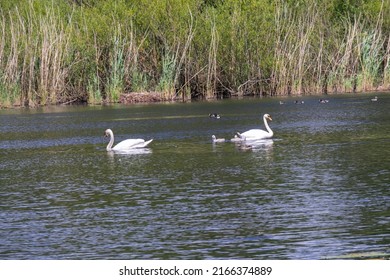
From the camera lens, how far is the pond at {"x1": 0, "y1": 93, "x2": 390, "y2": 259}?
14.2m

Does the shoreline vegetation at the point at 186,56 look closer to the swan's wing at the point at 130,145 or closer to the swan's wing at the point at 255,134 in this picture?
the swan's wing at the point at 255,134

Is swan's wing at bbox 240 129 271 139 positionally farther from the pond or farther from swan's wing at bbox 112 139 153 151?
swan's wing at bbox 112 139 153 151

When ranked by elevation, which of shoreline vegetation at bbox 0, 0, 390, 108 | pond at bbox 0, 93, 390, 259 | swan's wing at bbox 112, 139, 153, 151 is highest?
shoreline vegetation at bbox 0, 0, 390, 108

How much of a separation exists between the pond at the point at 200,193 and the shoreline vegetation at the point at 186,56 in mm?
16610

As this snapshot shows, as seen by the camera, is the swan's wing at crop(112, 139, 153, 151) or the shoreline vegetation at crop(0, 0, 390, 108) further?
the shoreline vegetation at crop(0, 0, 390, 108)

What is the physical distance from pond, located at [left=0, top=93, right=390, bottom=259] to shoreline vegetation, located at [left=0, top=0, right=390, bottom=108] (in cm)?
1661

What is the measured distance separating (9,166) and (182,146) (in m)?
5.35

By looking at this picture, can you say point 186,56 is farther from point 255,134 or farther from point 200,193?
point 200,193

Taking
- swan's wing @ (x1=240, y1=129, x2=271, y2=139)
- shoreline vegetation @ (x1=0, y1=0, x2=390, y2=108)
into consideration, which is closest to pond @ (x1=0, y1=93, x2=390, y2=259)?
swan's wing @ (x1=240, y1=129, x2=271, y2=139)

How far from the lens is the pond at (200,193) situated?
14.2 metres

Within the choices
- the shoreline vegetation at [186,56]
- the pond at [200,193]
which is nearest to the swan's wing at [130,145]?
the pond at [200,193]

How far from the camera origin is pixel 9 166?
2644 centimetres
